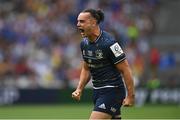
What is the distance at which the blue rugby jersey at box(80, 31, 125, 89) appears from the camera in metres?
8.98

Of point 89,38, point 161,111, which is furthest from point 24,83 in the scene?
point 89,38

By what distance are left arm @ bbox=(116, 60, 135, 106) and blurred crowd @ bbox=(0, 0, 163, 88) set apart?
11829 mm

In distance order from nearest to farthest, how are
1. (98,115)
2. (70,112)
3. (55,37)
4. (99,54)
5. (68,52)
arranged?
(98,115) < (99,54) < (70,112) < (68,52) < (55,37)

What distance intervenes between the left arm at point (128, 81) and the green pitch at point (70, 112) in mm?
7709

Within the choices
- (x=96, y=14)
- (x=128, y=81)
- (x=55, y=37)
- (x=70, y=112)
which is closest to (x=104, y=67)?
(x=128, y=81)

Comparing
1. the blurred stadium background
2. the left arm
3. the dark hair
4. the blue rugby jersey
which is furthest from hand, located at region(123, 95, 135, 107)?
the blurred stadium background

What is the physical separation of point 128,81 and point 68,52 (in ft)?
43.5

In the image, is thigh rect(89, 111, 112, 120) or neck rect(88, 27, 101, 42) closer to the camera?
thigh rect(89, 111, 112, 120)

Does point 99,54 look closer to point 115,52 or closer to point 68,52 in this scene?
point 115,52

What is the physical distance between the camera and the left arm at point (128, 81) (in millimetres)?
8812

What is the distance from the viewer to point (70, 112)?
18.5 meters

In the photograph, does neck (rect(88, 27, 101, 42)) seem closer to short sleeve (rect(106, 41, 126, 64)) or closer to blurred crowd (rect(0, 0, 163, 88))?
short sleeve (rect(106, 41, 126, 64))

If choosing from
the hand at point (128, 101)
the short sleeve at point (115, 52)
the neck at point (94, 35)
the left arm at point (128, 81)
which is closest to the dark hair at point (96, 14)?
the neck at point (94, 35)

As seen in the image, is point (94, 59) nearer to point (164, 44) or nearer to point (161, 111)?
point (161, 111)
